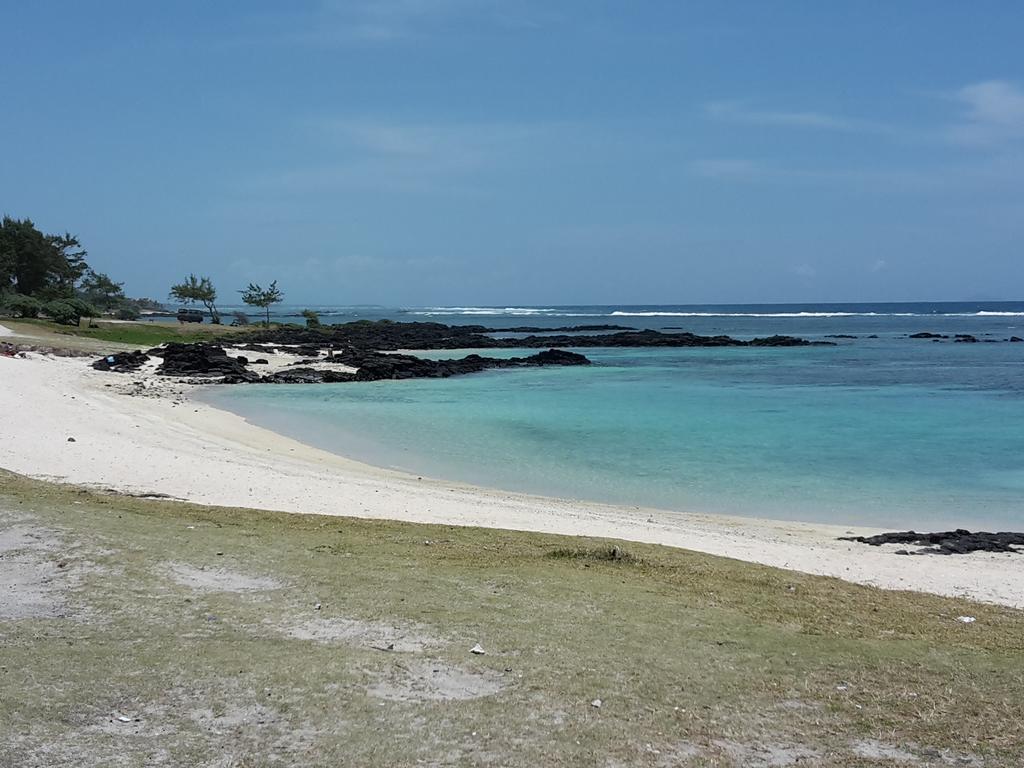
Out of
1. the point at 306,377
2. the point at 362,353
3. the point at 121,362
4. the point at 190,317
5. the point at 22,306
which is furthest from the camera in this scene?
the point at 190,317

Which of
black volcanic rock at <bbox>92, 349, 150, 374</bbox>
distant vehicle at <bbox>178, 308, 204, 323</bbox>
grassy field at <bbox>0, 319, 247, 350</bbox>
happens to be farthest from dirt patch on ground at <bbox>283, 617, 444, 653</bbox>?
distant vehicle at <bbox>178, 308, 204, 323</bbox>

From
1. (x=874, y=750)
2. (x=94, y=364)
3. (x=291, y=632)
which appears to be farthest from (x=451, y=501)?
(x=94, y=364)

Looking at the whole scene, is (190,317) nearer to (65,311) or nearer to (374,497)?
(65,311)

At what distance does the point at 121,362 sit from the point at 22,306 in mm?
24312

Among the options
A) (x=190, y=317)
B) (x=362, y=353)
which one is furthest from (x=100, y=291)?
(x=362, y=353)

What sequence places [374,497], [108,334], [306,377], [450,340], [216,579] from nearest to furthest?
[216,579], [374,497], [306,377], [108,334], [450,340]

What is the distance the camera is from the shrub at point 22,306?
6075cm

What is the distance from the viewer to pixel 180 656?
6.08 meters

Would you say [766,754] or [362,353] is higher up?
[362,353]

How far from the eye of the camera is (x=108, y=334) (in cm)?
5878

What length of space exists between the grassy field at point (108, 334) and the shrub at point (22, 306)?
1266 mm

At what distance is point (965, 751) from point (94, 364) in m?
41.8

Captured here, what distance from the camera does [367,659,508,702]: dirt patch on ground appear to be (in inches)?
223

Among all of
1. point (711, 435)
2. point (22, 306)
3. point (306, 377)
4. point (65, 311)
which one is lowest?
point (711, 435)
